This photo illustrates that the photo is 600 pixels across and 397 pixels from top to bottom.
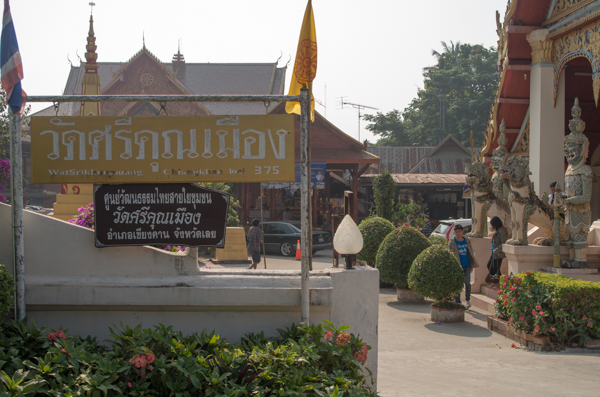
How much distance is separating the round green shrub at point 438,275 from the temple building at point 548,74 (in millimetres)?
4046

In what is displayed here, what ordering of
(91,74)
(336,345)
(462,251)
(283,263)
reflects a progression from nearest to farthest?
(336,345) → (462,251) → (91,74) → (283,263)

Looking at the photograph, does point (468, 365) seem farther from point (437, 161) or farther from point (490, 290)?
point (437, 161)

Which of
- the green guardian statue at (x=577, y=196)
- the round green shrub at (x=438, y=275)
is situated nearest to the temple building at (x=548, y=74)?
the green guardian statue at (x=577, y=196)

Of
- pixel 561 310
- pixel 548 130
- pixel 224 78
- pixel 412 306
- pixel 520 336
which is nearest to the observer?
pixel 561 310

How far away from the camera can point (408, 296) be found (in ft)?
32.9

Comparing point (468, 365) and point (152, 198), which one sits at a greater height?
point (152, 198)

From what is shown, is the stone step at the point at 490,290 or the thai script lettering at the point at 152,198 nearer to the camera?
the thai script lettering at the point at 152,198

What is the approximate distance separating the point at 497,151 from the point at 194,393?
26.8 ft

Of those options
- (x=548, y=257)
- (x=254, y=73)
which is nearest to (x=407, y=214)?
(x=548, y=257)

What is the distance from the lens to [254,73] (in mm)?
32844

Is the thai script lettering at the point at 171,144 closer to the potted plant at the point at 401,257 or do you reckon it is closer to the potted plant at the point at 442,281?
the potted plant at the point at 442,281

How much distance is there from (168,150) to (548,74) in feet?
33.6

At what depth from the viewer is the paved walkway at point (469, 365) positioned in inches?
189

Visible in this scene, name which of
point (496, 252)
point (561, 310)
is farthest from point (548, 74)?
point (561, 310)
